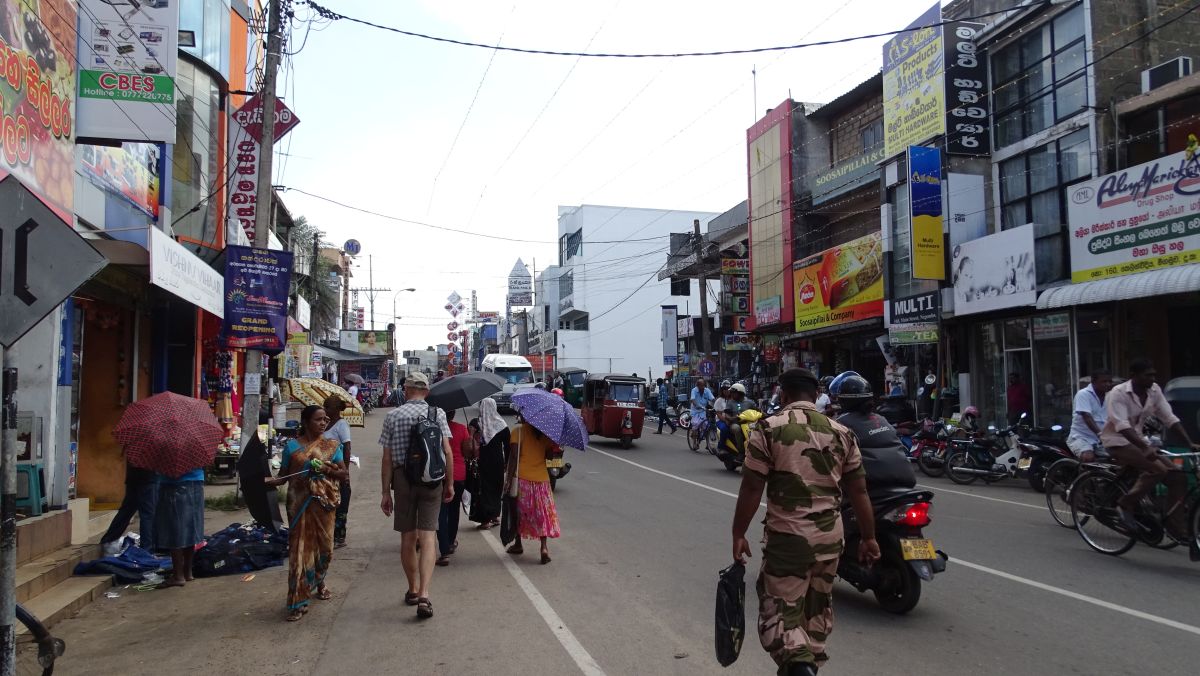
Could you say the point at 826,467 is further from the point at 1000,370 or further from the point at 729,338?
the point at 729,338

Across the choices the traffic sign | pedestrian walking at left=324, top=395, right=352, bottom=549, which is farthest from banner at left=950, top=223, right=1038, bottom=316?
the traffic sign

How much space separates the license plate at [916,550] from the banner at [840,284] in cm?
1734

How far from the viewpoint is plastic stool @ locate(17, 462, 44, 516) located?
7491 millimetres

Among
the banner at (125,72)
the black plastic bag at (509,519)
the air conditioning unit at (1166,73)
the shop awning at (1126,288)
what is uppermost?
the air conditioning unit at (1166,73)

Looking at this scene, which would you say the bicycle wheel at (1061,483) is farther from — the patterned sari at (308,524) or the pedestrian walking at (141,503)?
the pedestrian walking at (141,503)

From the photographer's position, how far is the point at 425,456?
20.4 feet

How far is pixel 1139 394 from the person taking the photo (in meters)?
7.85

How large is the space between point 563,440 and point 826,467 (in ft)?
14.8

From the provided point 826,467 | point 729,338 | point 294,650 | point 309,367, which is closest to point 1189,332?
point 826,467

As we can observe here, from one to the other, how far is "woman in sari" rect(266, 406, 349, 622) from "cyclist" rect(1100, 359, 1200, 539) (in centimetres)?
721

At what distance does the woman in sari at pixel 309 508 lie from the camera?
6223 mm

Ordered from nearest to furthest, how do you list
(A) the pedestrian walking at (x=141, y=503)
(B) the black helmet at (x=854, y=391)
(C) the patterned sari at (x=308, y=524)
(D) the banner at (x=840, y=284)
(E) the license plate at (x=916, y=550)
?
(E) the license plate at (x=916, y=550) < (B) the black helmet at (x=854, y=391) < (C) the patterned sari at (x=308, y=524) < (A) the pedestrian walking at (x=141, y=503) < (D) the banner at (x=840, y=284)

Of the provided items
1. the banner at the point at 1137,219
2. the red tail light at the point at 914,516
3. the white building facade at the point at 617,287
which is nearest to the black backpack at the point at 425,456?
the red tail light at the point at 914,516

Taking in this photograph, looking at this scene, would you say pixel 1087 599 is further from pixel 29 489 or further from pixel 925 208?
pixel 925 208
